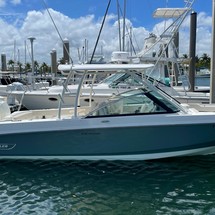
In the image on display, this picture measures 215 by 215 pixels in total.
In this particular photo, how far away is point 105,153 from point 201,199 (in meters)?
1.97

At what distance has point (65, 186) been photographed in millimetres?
5406

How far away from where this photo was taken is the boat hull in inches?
229

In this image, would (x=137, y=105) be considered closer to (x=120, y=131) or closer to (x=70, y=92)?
(x=120, y=131)

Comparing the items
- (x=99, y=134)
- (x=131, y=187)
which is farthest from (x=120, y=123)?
(x=131, y=187)

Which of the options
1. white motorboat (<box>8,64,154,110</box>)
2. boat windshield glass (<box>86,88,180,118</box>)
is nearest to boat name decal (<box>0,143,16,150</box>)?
boat windshield glass (<box>86,88,180,118</box>)

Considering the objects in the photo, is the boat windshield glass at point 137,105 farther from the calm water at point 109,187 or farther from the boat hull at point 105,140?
the calm water at point 109,187

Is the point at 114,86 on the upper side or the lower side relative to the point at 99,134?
upper

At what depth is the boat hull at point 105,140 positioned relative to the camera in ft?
19.1

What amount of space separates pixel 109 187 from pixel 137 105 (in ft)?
5.27

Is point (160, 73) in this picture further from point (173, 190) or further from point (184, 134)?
point (173, 190)

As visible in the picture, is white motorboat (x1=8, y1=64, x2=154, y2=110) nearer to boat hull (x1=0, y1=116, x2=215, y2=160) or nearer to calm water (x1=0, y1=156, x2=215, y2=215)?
boat hull (x1=0, y1=116, x2=215, y2=160)

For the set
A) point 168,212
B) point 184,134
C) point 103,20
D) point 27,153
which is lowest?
point 168,212

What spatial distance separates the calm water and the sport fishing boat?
23cm

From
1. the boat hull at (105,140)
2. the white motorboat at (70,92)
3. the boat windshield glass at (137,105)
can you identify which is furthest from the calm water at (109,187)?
the white motorboat at (70,92)
